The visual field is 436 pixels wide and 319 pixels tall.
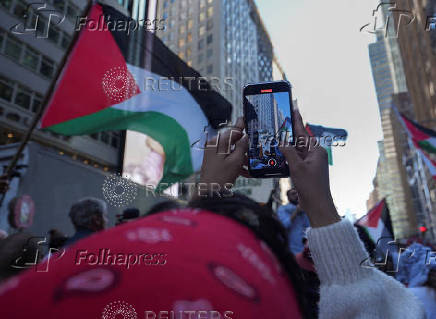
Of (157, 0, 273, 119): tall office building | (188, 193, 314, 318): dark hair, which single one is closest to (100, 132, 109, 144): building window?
(188, 193, 314, 318): dark hair

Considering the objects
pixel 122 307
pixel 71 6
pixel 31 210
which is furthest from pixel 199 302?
pixel 71 6

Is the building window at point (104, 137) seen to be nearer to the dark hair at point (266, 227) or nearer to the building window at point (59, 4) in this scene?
the building window at point (59, 4)

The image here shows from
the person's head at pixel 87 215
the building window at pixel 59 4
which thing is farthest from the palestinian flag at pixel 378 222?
the building window at pixel 59 4

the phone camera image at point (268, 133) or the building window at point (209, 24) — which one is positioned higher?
the building window at point (209, 24)

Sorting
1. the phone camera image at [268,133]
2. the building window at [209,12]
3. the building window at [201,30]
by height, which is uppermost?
the building window at [209,12]

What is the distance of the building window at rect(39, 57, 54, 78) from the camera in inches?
668

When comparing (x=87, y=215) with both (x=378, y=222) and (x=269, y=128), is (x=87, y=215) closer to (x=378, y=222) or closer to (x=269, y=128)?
(x=269, y=128)

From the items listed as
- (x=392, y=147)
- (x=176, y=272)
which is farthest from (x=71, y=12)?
(x=392, y=147)

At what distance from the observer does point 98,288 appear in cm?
47

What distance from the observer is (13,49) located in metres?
15.1

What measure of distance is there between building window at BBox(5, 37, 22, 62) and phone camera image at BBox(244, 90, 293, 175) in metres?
17.6

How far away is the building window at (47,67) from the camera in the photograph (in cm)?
1697

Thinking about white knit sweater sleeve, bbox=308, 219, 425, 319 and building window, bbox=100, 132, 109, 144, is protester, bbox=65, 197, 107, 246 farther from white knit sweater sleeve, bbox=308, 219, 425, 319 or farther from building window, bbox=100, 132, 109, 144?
building window, bbox=100, 132, 109, 144

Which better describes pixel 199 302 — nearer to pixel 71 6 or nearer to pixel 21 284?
pixel 21 284
